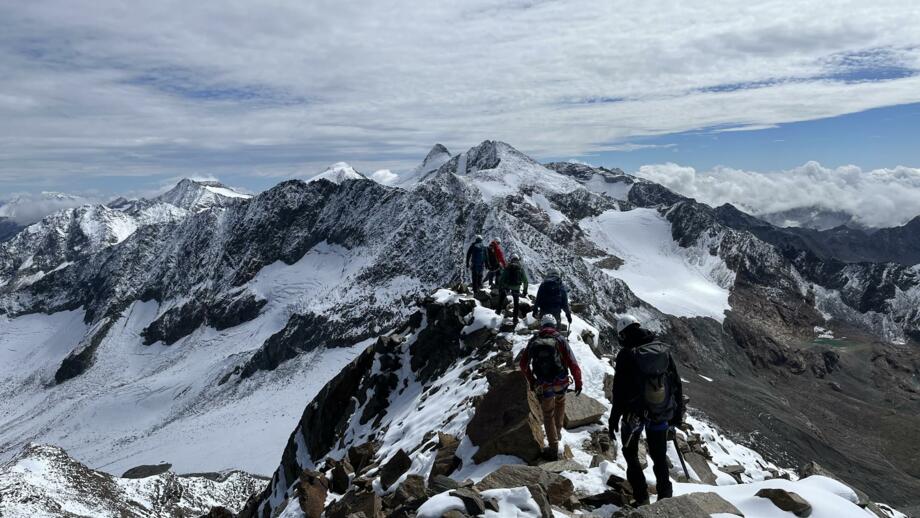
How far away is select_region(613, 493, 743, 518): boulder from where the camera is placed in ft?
29.9

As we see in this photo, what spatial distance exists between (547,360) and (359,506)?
601 cm

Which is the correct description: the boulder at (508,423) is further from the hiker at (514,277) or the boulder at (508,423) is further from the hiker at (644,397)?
the hiker at (514,277)

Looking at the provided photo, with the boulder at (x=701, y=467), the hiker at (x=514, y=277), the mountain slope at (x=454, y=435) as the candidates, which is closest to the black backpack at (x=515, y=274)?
the hiker at (x=514, y=277)

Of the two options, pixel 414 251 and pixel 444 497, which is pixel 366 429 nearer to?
pixel 444 497

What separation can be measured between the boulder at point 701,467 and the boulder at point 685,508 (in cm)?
531

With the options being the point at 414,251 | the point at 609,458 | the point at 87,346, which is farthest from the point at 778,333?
the point at 87,346

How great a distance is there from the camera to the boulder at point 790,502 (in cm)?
1024

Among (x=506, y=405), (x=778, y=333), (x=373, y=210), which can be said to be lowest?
(x=778, y=333)

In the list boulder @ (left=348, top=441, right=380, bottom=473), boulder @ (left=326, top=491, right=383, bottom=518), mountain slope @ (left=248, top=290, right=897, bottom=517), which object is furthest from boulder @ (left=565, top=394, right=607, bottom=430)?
boulder @ (left=348, top=441, right=380, bottom=473)

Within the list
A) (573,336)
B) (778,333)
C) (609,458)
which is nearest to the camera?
(609,458)

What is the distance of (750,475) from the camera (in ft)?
68.0

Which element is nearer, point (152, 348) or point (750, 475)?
point (750, 475)

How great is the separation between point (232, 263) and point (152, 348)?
37316mm

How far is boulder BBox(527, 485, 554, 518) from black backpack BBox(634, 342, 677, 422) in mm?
2434
